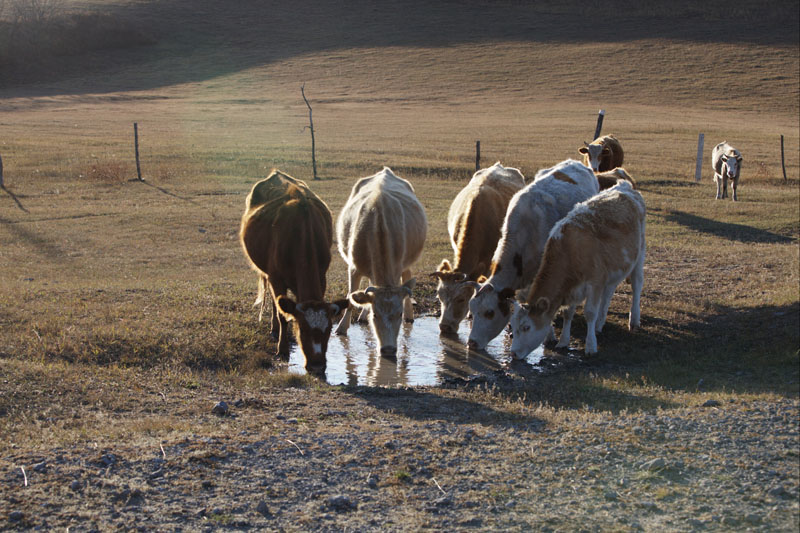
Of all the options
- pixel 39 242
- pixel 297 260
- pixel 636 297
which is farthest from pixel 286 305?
pixel 39 242

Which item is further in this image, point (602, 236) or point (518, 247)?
point (518, 247)

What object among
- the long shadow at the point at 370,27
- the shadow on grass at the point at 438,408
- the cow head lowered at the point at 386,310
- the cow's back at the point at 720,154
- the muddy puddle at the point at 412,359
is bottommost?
the muddy puddle at the point at 412,359

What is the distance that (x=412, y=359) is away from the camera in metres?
9.16

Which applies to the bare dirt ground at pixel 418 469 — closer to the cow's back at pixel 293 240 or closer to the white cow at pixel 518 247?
the cow's back at pixel 293 240

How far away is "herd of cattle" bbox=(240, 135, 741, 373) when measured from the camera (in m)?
8.45

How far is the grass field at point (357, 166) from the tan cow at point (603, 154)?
5.09ft

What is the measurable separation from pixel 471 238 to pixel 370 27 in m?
77.5

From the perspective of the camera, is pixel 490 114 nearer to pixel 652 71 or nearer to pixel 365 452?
pixel 652 71

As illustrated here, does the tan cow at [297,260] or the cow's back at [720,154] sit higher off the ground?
the cow's back at [720,154]

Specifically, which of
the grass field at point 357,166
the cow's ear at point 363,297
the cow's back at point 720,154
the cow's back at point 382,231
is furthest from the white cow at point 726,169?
the cow's ear at point 363,297

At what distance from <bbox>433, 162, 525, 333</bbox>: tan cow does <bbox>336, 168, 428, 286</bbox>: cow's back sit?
50 centimetres

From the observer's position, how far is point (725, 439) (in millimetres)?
5324

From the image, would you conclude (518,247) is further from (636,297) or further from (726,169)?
(726,169)

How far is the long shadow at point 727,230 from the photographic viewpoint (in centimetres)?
1625
